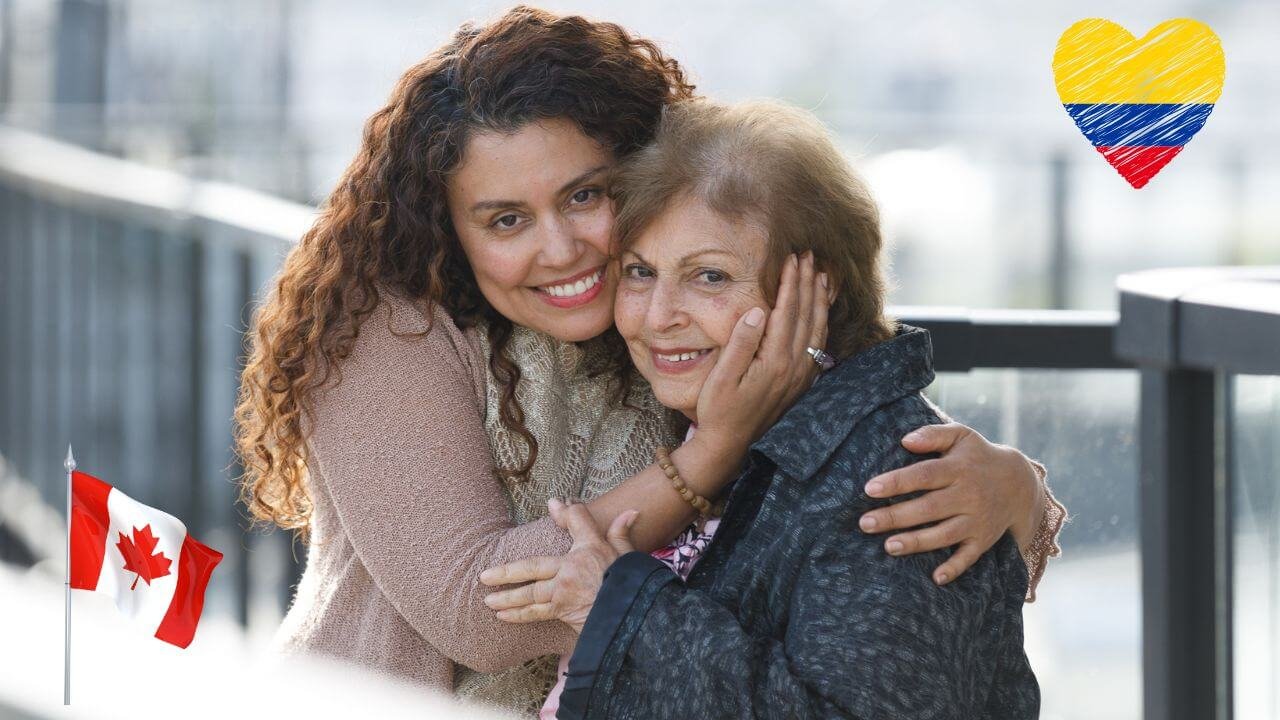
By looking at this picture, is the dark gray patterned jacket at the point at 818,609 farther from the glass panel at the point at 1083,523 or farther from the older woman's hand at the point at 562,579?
the glass panel at the point at 1083,523

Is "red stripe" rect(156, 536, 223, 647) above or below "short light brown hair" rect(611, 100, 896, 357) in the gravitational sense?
below

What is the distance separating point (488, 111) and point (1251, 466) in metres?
1.70

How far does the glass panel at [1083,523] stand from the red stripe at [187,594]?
1.73 meters

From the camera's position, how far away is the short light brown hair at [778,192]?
2381mm

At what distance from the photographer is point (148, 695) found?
1930 mm

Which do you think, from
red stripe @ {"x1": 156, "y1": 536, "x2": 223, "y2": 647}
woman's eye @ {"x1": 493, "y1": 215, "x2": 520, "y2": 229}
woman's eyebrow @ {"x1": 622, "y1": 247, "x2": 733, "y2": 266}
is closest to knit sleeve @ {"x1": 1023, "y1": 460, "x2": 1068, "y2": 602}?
woman's eyebrow @ {"x1": 622, "y1": 247, "x2": 733, "y2": 266}

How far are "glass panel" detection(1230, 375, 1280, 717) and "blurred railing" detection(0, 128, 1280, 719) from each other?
32 millimetres

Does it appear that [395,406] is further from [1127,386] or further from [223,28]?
[223,28]

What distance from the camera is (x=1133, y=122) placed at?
2035 mm

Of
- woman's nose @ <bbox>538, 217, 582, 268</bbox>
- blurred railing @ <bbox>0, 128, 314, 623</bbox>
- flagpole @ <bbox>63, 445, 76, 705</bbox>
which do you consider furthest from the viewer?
blurred railing @ <bbox>0, 128, 314, 623</bbox>

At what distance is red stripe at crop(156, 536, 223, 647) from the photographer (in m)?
2.45

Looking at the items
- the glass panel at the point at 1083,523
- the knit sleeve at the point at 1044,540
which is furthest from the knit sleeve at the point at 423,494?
the glass panel at the point at 1083,523

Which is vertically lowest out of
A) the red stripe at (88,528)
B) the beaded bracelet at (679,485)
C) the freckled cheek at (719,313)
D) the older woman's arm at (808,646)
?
the older woman's arm at (808,646)

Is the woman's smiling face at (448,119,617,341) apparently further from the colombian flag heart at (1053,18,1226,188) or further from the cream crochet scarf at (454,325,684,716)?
the colombian flag heart at (1053,18,1226,188)
